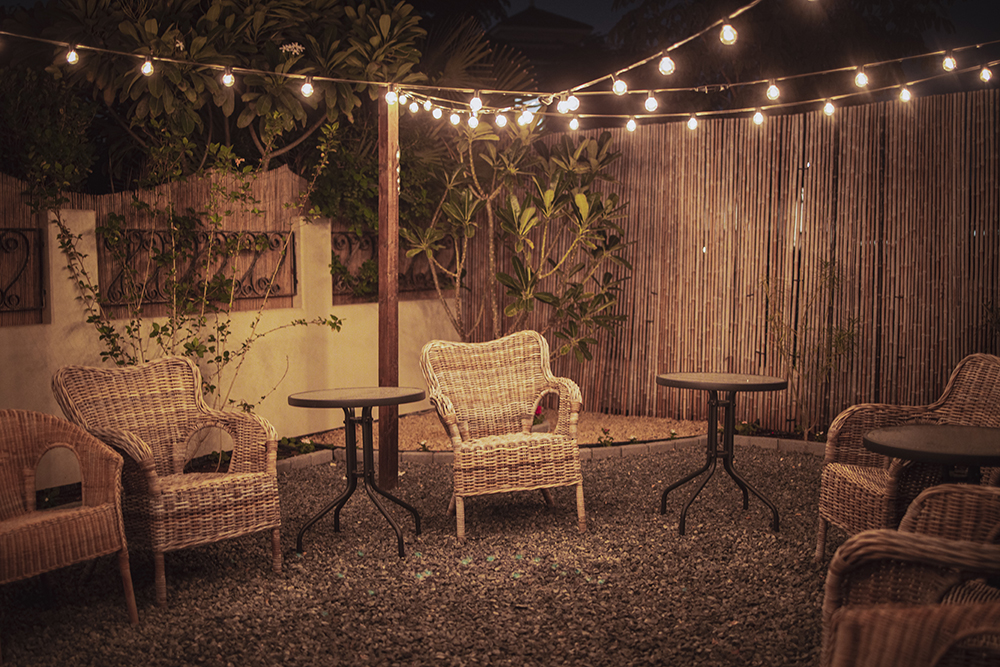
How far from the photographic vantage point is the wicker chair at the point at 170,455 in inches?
127

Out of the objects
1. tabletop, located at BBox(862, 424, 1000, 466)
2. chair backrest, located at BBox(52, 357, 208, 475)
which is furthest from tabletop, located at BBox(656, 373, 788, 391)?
chair backrest, located at BBox(52, 357, 208, 475)

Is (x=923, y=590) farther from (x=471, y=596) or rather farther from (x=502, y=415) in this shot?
(x=502, y=415)

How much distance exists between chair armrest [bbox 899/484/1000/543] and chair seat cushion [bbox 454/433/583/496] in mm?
1985

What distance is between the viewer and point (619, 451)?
564 cm

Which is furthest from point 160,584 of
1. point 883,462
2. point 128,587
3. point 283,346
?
point 883,462

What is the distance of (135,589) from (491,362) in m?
2.14

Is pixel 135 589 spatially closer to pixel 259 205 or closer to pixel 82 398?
pixel 82 398

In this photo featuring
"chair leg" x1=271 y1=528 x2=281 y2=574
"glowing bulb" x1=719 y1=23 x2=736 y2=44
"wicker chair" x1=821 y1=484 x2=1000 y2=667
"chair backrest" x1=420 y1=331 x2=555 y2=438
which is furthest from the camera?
"chair backrest" x1=420 y1=331 x2=555 y2=438

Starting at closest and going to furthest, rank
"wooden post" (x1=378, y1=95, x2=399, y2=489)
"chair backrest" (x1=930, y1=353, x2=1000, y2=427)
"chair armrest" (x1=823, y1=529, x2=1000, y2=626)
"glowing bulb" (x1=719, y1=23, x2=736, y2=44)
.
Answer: "chair armrest" (x1=823, y1=529, x2=1000, y2=626) → "glowing bulb" (x1=719, y1=23, x2=736, y2=44) → "chair backrest" (x1=930, y1=353, x2=1000, y2=427) → "wooden post" (x1=378, y1=95, x2=399, y2=489)

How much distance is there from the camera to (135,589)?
3.34 metres

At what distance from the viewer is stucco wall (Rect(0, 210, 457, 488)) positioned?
4445 millimetres

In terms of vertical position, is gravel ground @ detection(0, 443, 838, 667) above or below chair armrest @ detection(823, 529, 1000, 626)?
below

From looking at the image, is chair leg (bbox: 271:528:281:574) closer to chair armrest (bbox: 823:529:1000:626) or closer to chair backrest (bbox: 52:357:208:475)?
chair backrest (bbox: 52:357:208:475)

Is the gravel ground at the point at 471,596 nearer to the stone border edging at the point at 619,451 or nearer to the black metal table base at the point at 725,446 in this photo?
the black metal table base at the point at 725,446
